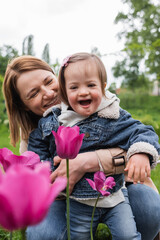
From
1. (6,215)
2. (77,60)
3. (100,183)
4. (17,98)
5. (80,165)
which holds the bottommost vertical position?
(80,165)

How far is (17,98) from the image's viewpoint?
72.3 inches

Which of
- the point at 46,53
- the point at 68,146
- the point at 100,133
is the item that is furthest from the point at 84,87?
the point at 46,53

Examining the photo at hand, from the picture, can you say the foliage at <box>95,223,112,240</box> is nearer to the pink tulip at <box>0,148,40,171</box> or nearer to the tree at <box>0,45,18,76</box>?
the pink tulip at <box>0,148,40,171</box>

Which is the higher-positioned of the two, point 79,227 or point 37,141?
point 37,141

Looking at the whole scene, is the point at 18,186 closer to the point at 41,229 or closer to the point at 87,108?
the point at 87,108

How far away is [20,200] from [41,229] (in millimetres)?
1320

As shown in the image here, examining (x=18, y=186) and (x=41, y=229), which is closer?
(x=18, y=186)

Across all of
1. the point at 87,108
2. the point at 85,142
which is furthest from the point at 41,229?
the point at 87,108

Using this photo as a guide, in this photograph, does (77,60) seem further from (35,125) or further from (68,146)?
(68,146)

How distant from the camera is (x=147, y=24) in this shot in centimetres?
1422

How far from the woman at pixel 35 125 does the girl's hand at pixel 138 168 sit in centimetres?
32

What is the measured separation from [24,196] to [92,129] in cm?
121

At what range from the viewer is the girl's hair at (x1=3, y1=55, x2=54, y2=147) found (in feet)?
5.71

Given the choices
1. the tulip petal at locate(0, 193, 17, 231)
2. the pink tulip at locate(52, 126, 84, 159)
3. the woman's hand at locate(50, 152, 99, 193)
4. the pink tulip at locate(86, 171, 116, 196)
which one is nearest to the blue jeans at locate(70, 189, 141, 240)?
the woman's hand at locate(50, 152, 99, 193)
